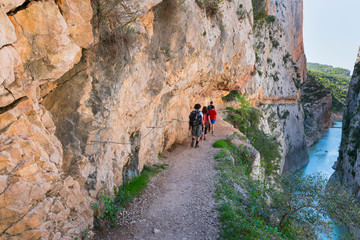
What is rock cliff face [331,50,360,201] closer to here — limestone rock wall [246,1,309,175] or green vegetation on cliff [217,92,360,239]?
limestone rock wall [246,1,309,175]

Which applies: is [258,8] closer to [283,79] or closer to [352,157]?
[283,79]

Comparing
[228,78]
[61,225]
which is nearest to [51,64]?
[61,225]

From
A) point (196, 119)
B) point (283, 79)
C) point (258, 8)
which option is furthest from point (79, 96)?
point (283, 79)

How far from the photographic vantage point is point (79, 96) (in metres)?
3.93

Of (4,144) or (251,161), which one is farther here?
(251,161)

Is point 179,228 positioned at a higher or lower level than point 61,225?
lower

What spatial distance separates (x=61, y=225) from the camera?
3178mm

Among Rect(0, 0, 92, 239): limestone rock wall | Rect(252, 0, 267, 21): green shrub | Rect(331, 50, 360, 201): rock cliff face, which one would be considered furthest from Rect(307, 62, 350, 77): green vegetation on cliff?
Rect(0, 0, 92, 239): limestone rock wall

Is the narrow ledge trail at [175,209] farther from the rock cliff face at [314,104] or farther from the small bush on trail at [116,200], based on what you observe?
the rock cliff face at [314,104]

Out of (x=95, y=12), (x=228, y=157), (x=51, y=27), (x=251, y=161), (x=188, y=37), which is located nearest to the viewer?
(x=51, y=27)

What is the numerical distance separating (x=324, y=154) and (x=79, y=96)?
143 ft

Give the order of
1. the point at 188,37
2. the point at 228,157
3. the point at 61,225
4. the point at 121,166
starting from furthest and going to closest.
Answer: the point at 228,157
the point at 188,37
the point at 121,166
the point at 61,225

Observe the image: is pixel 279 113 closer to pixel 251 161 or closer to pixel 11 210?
pixel 251 161

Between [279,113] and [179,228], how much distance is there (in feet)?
95.4
